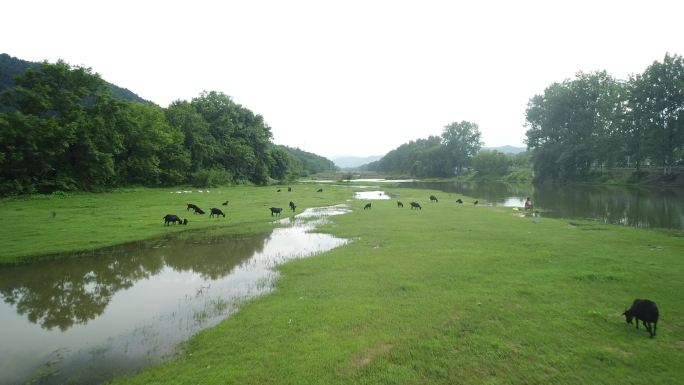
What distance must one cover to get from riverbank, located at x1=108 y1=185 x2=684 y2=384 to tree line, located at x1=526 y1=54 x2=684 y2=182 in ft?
226

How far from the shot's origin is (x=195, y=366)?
7.62 m

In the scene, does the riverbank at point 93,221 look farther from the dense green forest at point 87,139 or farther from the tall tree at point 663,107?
the tall tree at point 663,107

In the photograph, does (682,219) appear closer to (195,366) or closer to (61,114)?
(195,366)

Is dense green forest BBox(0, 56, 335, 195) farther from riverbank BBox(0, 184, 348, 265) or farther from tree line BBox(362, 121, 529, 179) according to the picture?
tree line BBox(362, 121, 529, 179)

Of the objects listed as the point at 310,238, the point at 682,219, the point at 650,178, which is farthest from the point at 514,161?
the point at 310,238

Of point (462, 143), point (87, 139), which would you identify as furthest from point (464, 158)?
point (87, 139)

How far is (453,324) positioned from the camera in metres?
9.12

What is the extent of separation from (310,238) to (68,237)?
1381 cm

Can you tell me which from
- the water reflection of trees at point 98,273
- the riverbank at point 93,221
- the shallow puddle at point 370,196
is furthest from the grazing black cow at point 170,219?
the shallow puddle at point 370,196

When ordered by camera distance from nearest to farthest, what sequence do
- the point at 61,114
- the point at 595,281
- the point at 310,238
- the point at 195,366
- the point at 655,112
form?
the point at 195,366
the point at 595,281
the point at 310,238
the point at 61,114
the point at 655,112

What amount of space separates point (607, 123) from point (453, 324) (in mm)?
94888

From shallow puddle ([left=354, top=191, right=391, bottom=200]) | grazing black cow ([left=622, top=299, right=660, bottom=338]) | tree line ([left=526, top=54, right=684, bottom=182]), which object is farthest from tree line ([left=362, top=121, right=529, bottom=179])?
grazing black cow ([left=622, top=299, right=660, bottom=338])

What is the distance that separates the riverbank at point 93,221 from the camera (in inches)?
725

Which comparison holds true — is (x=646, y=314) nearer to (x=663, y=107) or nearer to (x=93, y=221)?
(x=93, y=221)
